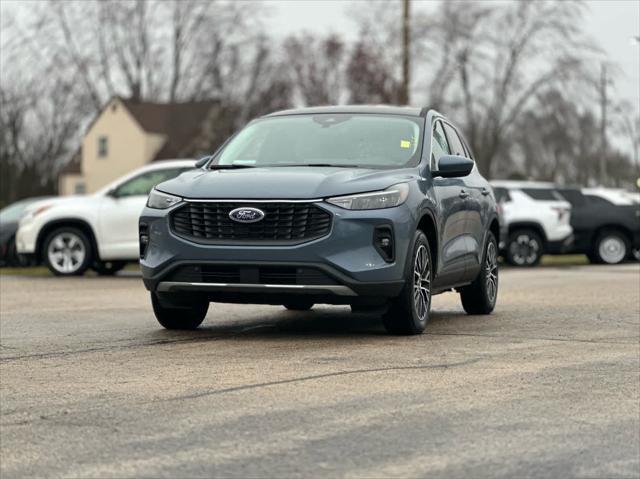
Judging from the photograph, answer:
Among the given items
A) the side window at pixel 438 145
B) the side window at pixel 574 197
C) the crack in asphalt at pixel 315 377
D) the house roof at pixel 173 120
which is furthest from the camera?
the house roof at pixel 173 120

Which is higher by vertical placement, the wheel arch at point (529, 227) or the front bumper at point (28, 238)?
the front bumper at point (28, 238)

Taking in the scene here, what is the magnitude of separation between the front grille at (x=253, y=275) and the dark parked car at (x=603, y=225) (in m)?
18.3

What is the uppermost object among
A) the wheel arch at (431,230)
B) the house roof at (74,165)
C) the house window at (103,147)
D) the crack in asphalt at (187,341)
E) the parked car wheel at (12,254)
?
the wheel arch at (431,230)

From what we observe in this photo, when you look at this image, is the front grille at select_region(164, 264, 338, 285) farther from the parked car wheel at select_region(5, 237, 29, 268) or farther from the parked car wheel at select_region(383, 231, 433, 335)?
the parked car wheel at select_region(5, 237, 29, 268)

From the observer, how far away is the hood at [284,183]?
31.1 ft

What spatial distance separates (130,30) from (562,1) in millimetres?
22924

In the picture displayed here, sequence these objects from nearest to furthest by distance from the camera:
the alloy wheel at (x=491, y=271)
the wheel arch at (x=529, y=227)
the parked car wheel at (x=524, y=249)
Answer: the alloy wheel at (x=491, y=271), the parked car wheel at (x=524, y=249), the wheel arch at (x=529, y=227)

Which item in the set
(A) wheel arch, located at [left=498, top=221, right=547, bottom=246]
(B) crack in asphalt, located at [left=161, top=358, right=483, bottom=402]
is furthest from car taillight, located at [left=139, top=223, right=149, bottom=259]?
(A) wheel arch, located at [left=498, top=221, right=547, bottom=246]

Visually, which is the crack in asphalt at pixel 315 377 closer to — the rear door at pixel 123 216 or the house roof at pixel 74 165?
the rear door at pixel 123 216

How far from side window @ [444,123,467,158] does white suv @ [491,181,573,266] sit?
13.7 metres

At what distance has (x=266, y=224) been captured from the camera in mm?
9445

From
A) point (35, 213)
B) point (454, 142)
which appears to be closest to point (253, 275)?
point (454, 142)

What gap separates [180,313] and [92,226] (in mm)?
9605

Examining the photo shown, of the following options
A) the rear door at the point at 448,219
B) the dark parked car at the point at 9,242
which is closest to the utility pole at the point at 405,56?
the dark parked car at the point at 9,242
